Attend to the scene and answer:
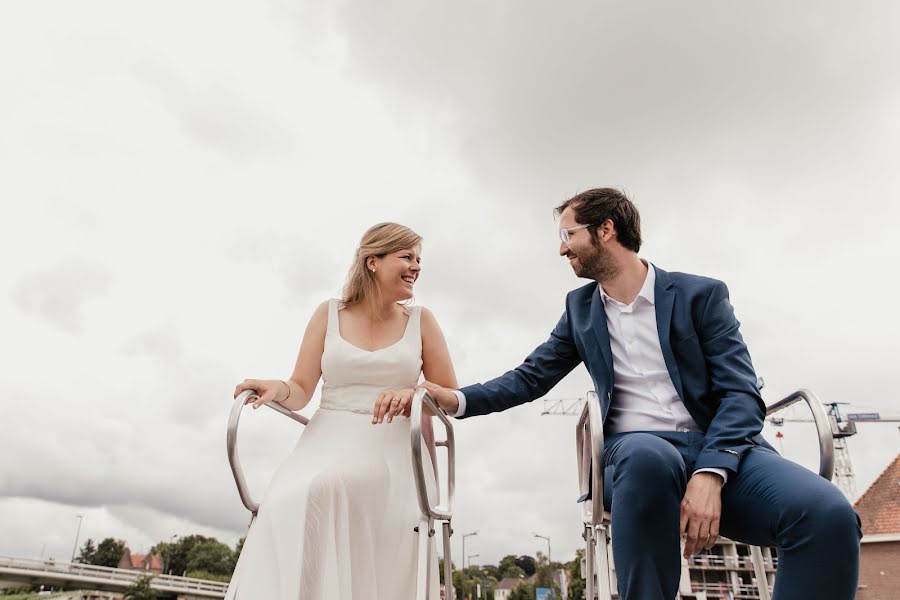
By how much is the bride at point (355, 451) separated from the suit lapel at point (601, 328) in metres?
0.88

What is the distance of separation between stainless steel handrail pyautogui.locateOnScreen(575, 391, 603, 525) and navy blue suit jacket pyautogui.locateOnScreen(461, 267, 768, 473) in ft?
0.65

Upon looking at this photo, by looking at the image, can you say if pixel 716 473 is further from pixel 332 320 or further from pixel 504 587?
pixel 504 587

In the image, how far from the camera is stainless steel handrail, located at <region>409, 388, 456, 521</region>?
7.02ft

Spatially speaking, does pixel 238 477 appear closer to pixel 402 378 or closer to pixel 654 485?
pixel 402 378

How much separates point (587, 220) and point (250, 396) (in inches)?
69.7

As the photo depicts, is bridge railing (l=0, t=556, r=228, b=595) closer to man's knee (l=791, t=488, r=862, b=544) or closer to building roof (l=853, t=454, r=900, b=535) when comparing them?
building roof (l=853, t=454, r=900, b=535)

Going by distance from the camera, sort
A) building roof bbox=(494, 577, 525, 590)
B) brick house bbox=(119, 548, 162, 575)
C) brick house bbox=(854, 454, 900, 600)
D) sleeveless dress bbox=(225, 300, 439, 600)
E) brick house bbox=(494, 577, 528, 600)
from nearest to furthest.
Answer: sleeveless dress bbox=(225, 300, 439, 600) < brick house bbox=(854, 454, 900, 600) < brick house bbox=(119, 548, 162, 575) < brick house bbox=(494, 577, 528, 600) < building roof bbox=(494, 577, 525, 590)

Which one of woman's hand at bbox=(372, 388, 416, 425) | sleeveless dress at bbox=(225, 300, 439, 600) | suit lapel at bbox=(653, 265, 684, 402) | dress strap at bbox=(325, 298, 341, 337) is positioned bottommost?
sleeveless dress at bbox=(225, 300, 439, 600)

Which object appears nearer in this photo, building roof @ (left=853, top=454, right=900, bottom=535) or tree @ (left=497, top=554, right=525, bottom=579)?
building roof @ (left=853, top=454, right=900, bottom=535)

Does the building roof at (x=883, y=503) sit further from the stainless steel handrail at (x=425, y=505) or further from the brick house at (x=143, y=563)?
the brick house at (x=143, y=563)

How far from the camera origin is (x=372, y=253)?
3676mm

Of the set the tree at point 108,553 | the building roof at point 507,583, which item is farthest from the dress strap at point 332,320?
the building roof at point 507,583

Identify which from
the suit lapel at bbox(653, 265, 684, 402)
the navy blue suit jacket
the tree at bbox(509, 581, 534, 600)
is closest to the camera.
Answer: the navy blue suit jacket

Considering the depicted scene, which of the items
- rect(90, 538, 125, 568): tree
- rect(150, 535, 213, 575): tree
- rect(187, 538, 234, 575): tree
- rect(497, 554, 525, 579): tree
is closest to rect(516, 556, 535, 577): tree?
rect(497, 554, 525, 579): tree
